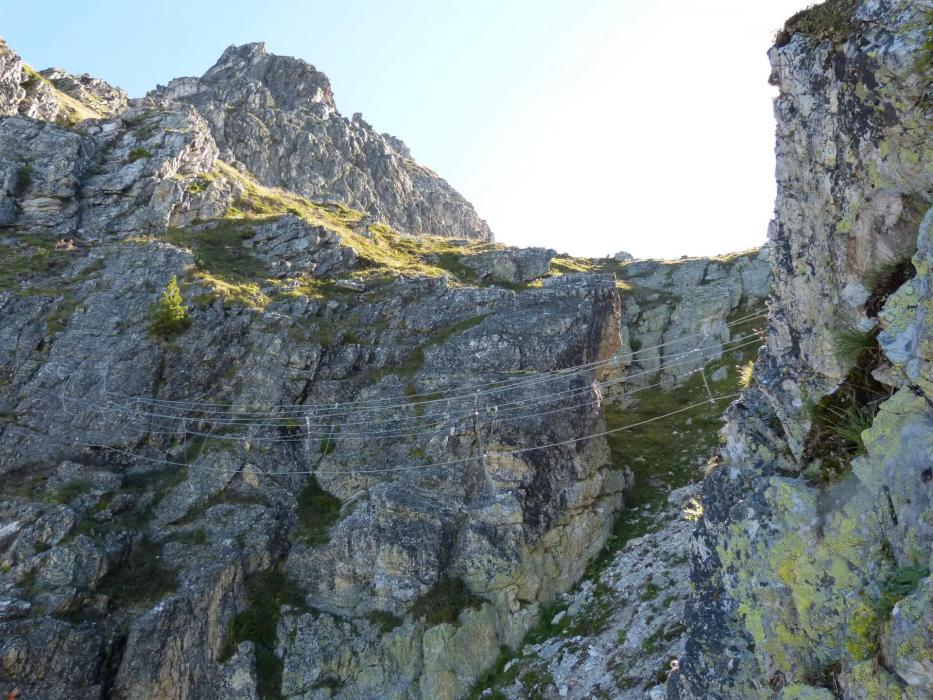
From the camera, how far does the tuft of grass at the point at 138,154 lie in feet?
132

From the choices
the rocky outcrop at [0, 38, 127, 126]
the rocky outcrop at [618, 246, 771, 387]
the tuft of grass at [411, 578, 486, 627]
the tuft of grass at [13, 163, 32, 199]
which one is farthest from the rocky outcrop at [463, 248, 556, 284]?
the rocky outcrop at [0, 38, 127, 126]

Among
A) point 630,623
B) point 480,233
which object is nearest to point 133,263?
point 630,623

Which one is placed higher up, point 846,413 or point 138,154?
point 138,154

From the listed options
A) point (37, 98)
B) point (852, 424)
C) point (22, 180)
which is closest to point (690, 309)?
point (852, 424)

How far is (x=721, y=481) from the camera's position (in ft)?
37.8

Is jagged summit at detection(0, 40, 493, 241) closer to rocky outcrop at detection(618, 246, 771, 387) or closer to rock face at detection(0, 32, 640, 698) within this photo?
rock face at detection(0, 32, 640, 698)

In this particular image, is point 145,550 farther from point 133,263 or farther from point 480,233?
point 480,233

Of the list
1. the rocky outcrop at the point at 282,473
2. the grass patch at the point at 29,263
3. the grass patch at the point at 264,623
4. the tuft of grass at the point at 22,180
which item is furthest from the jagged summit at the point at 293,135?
the grass patch at the point at 264,623

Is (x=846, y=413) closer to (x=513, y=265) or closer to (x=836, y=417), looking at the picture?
(x=836, y=417)

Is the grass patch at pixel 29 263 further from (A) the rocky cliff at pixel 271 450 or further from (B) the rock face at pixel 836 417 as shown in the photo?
(B) the rock face at pixel 836 417

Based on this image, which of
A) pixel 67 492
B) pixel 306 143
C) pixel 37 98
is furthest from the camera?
pixel 306 143

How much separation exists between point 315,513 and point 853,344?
19083mm

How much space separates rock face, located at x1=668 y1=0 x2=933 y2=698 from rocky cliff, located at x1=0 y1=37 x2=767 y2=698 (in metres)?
11.2

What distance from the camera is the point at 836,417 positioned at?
31.5 ft
